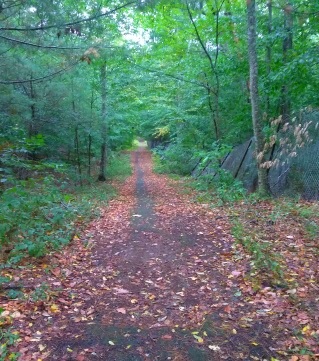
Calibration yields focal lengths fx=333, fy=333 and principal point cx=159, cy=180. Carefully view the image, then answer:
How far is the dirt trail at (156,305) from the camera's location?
3371 mm

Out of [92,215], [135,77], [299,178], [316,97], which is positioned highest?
[135,77]

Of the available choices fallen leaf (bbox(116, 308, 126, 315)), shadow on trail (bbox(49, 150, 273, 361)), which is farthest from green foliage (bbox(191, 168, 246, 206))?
fallen leaf (bbox(116, 308, 126, 315))

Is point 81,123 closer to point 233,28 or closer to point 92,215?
point 92,215

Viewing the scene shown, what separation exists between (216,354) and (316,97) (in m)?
9.14

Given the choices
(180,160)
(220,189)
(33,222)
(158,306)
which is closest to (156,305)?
(158,306)

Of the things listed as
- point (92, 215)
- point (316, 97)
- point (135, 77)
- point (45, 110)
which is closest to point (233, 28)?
point (316, 97)

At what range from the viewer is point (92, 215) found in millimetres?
9047

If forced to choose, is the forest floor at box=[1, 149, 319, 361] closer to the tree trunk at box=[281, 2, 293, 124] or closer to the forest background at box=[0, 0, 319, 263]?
the forest background at box=[0, 0, 319, 263]

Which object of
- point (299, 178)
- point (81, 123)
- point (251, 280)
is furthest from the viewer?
point (81, 123)

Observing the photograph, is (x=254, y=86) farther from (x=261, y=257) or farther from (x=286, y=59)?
(x=261, y=257)

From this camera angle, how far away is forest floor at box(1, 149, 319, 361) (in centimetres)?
336

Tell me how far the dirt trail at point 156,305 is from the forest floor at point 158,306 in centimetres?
1

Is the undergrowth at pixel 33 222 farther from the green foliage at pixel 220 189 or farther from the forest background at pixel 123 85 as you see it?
the green foliage at pixel 220 189

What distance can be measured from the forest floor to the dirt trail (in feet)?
0.04
